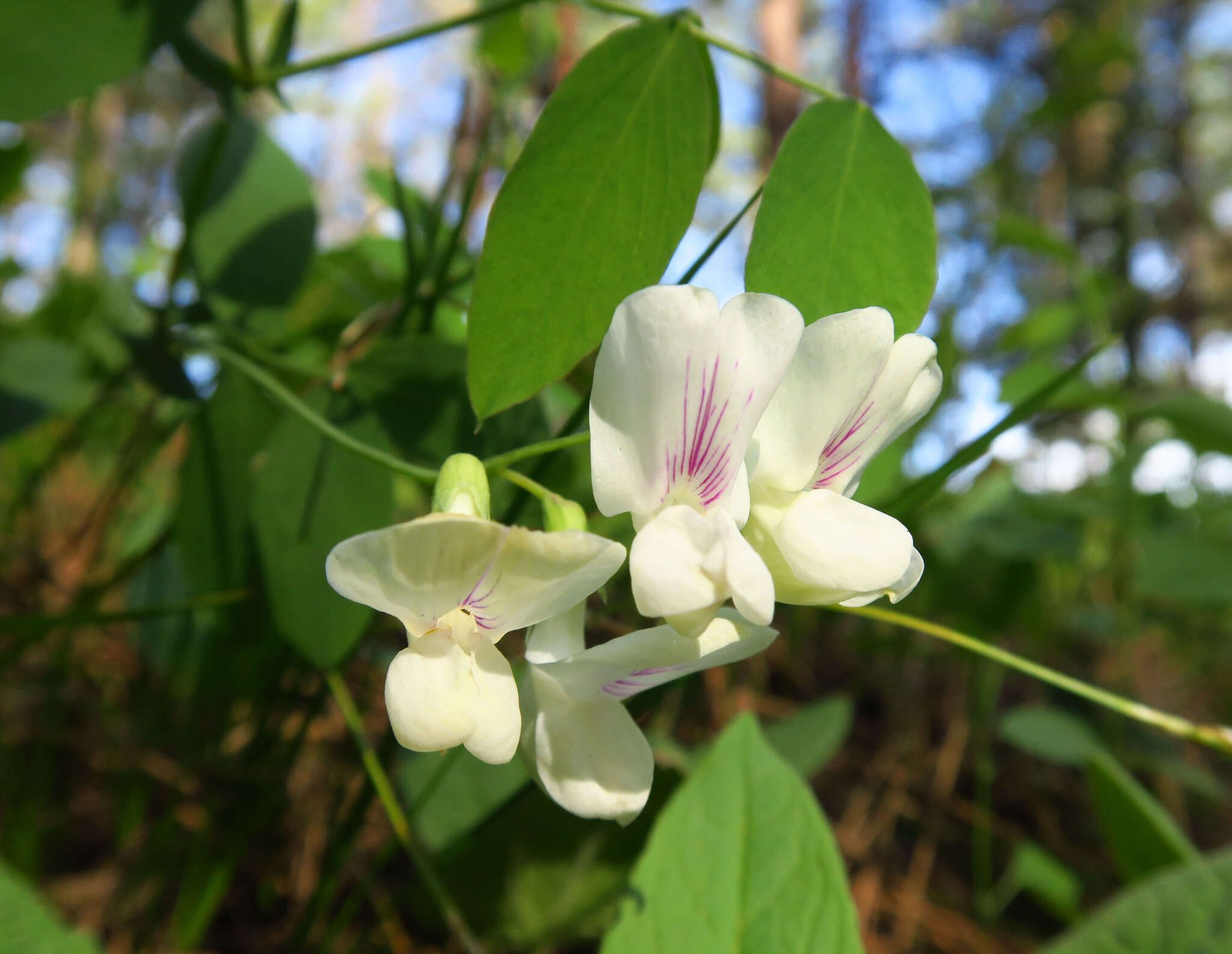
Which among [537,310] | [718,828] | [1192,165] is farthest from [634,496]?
[1192,165]

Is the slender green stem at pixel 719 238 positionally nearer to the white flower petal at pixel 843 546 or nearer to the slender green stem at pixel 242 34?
the white flower petal at pixel 843 546

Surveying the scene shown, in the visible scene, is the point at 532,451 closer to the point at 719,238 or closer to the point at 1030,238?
the point at 719,238

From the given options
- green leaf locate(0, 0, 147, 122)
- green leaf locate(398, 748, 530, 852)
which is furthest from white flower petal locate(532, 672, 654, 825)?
green leaf locate(0, 0, 147, 122)

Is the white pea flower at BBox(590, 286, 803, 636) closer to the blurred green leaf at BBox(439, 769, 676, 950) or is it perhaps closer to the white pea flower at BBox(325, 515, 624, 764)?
the white pea flower at BBox(325, 515, 624, 764)

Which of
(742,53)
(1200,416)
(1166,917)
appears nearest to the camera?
(742,53)

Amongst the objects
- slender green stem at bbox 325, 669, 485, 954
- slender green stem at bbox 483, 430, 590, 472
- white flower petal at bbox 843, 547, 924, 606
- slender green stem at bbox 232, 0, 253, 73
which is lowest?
slender green stem at bbox 325, 669, 485, 954

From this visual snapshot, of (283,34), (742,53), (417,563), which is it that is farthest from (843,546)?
(283,34)

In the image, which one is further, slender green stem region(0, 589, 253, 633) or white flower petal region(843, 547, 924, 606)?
slender green stem region(0, 589, 253, 633)

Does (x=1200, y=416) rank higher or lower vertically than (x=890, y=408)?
lower
